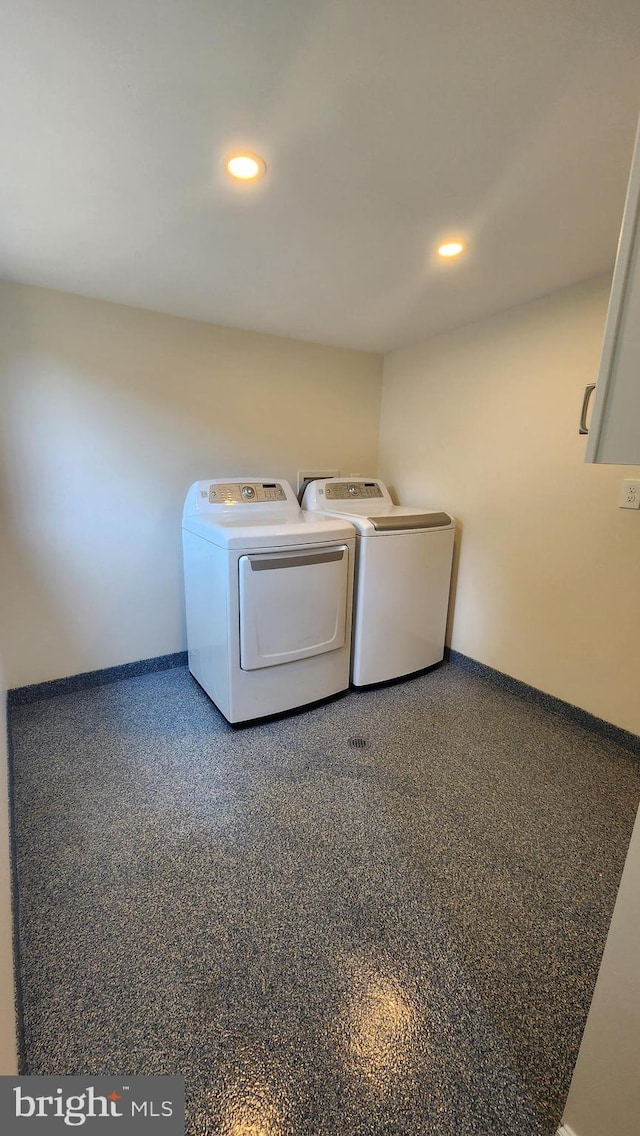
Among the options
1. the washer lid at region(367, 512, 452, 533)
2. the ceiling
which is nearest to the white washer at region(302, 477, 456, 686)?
the washer lid at region(367, 512, 452, 533)

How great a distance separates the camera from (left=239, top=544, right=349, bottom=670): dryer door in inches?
76.8

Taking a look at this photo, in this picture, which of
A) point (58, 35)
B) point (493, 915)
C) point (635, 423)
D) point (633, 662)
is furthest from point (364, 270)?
point (493, 915)

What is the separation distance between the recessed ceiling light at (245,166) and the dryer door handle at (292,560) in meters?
1.30

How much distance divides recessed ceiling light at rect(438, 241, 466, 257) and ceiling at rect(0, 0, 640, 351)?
0.12ft

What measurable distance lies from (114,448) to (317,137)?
5.59ft

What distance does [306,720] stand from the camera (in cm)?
221

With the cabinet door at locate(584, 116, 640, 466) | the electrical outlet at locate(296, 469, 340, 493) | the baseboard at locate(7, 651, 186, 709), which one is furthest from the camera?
the electrical outlet at locate(296, 469, 340, 493)

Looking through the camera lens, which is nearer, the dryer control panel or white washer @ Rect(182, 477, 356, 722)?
white washer @ Rect(182, 477, 356, 722)

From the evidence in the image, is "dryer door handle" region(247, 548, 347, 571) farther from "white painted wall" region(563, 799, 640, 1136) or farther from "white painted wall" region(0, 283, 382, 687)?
"white painted wall" region(563, 799, 640, 1136)

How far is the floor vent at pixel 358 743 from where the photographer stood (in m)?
2.00

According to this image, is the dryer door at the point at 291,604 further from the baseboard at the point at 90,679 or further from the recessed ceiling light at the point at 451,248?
the recessed ceiling light at the point at 451,248

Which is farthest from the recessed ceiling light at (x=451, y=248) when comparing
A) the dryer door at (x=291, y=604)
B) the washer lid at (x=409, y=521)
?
the dryer door at (x=291, y=604)

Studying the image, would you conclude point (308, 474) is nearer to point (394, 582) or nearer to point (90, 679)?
point (394, 582)

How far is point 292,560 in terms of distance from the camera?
2.02 m
